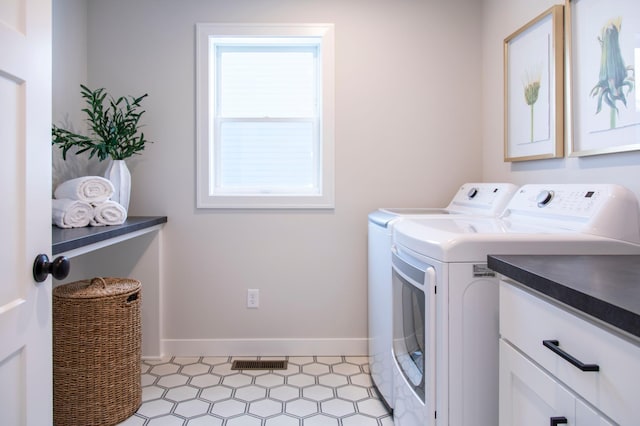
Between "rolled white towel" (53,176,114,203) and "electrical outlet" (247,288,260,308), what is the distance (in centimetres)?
97

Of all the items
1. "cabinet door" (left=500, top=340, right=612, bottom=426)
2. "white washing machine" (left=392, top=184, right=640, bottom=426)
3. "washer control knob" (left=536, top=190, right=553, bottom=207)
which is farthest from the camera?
"washer control knob" (left=536, top=190, right=553, bottom=207)

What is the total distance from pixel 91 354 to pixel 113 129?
1211 millimetres

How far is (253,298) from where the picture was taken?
247 cm

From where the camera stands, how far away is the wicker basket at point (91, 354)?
166 cm

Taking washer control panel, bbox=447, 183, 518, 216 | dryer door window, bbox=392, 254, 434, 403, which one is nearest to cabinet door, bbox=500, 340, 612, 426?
dryer door window, bbox=392, 254, 434, 403

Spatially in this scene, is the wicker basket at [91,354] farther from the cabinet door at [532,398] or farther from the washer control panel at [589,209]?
the washer control panel at [589,209]

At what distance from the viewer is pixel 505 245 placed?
114 centimetres

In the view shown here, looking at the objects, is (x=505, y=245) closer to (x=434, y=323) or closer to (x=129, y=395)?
(x=434, y=323)

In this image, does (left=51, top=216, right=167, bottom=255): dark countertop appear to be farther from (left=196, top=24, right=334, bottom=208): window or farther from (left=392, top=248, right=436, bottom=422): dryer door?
(left=392, top=248, right=436, bottom=422): dryer door

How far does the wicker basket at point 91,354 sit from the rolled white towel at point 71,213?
0.28 m

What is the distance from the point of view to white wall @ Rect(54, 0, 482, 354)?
2.43 meters

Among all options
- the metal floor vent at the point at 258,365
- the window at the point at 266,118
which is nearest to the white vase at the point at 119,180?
the window at the point at 266,118

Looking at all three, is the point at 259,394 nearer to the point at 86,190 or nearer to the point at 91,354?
the point at 91,354

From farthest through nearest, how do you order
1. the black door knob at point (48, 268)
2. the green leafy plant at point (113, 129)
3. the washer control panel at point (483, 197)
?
1. the green leafy plant at point (113, 129)
2. the washer control panel at point (483, 197)
3. the black door knob at point (48, 268)
